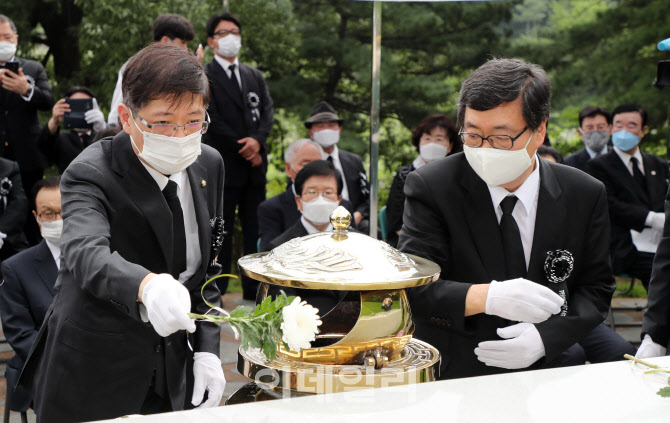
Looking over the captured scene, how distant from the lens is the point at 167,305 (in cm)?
178

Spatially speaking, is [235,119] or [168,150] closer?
[168,150]

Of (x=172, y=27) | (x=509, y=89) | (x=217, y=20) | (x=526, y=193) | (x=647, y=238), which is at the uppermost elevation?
(x=217, y=20)

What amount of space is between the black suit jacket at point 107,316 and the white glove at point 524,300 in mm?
864

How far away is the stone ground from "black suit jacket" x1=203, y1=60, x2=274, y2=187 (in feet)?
3.71

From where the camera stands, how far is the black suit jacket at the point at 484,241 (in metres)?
2.45

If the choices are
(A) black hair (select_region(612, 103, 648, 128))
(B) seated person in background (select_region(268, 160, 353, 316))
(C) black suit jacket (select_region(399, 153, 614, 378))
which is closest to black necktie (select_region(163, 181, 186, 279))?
(C) black suit jacket (select_region(399, 153, 614, 378))

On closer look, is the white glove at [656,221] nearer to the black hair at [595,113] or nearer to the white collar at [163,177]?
the black hair at [595,113]

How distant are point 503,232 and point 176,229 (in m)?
0.98

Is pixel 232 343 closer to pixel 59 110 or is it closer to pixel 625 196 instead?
pixel 59 110

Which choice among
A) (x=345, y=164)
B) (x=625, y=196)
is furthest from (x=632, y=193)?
(x=345, y=164)

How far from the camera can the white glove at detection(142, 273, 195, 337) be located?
5.78 ft

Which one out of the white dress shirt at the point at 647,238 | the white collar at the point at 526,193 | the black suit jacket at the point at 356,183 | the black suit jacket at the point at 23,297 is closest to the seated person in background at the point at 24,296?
the black suit jacket at the point at 23,297

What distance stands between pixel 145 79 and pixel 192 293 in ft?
2.28

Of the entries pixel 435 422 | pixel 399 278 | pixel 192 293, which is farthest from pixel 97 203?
pixel 435 422
